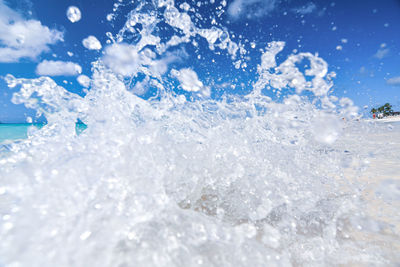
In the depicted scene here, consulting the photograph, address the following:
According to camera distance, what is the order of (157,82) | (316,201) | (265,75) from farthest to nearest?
(265,75), (157,82), (316,201)

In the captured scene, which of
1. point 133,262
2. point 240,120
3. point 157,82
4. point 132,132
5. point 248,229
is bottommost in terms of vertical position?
point 133,262

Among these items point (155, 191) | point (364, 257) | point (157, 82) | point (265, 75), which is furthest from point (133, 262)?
point (265, 75)

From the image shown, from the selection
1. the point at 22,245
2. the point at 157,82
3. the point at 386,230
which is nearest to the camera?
the point at 22,245

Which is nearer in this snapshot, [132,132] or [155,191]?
[155,191]

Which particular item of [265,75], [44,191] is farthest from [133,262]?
[265,75]

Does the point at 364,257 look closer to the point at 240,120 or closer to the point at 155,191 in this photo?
the point at 155,191

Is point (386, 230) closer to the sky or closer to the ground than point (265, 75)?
closer to the ground
